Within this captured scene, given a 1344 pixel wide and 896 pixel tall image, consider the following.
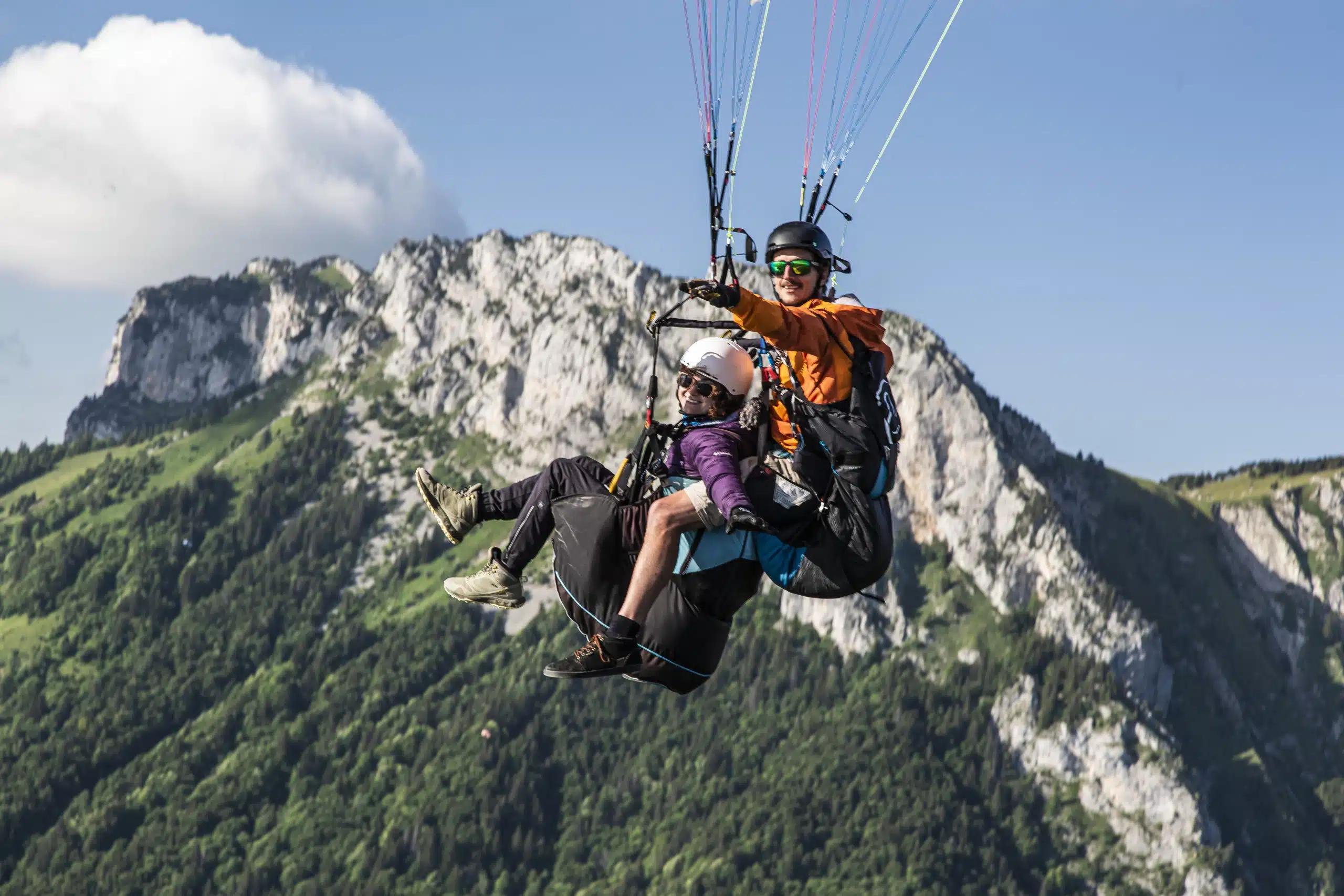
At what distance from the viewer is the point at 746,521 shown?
14594 mm

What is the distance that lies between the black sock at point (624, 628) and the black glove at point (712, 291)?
12.3ft

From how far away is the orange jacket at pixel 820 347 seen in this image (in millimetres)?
15562

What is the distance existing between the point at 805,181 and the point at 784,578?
221 inches

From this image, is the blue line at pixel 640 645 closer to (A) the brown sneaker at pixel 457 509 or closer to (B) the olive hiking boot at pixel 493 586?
(B) the olive hiking boot at pixel 493 586

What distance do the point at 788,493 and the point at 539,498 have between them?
2.86m

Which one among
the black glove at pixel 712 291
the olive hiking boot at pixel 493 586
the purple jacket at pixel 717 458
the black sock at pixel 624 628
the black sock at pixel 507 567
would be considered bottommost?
the black sock at pixel 624 628

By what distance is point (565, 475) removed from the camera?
17297 mm

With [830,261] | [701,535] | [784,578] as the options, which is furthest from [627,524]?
[830,261]

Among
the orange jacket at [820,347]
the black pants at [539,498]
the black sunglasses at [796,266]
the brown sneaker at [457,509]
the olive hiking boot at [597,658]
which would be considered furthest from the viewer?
the brown sneaker at [457,509]

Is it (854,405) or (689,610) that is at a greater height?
(854,405)

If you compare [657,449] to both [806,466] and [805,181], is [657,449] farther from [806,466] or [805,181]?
[805,181]

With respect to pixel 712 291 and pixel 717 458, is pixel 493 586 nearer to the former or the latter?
pixel 717 458

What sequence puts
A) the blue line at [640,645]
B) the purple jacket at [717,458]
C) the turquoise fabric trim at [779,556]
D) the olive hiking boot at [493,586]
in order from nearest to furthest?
the purple jacket at [717,458] → the blue line at [640,645] → the turquoise fabric trim at [779,556] → the olive hiking boot at [493,586]

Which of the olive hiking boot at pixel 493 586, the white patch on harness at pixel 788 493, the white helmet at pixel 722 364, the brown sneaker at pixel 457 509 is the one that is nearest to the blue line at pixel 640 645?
the olive hiking boot at pixel 493 586
